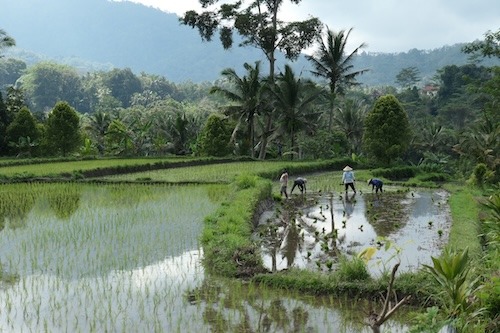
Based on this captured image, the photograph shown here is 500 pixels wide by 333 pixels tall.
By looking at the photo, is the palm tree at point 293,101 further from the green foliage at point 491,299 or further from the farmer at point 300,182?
the green foliage at point 491,299

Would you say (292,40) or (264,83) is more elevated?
(292,40)

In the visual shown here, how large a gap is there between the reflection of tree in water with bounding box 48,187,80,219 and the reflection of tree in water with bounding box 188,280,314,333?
614 cm

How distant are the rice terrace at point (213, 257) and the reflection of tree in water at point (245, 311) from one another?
14 millimetres

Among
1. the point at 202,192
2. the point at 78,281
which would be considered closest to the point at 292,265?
the point at 78,281

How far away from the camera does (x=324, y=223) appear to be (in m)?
12.1

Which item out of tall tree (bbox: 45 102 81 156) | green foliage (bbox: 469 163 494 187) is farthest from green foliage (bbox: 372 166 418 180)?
tall tree (bbox: 45 102 81 156)

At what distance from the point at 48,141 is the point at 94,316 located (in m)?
22.6

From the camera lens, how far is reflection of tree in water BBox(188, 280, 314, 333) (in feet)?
19.2

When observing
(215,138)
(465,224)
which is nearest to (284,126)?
(215,138)

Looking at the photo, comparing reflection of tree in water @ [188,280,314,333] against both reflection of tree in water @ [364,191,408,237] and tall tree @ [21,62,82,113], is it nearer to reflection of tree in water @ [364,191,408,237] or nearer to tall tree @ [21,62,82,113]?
reflection of tree in water @ [364,191,408,237]

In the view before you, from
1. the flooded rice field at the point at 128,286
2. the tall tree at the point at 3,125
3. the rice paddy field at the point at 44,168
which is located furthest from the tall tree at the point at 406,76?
the flooded rice field at the point at 128,286

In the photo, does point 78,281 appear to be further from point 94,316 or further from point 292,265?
point 292,265

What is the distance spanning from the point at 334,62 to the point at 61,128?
14678 millimetres

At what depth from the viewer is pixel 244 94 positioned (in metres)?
26.5
